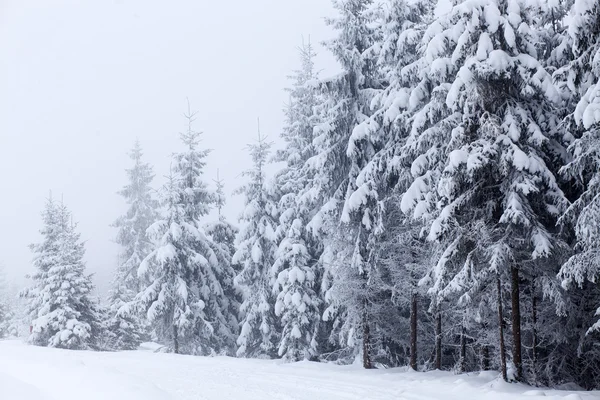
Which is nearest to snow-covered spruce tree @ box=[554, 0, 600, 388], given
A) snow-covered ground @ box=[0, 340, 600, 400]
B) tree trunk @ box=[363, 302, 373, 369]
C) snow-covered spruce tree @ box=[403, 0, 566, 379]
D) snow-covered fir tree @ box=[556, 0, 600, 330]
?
snow-covered fir tree @ box=[556, 0, 600, 330]

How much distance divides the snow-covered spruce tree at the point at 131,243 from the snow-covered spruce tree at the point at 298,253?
15.3 meters

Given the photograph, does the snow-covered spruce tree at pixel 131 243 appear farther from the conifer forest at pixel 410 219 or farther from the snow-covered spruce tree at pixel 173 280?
the snow-covered spruce tree at pixel 173 280

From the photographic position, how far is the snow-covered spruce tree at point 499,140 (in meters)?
12.5

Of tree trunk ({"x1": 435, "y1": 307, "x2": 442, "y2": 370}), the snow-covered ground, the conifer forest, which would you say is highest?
the conifer forest

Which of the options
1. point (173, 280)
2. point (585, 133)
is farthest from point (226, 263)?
point (585, 133)

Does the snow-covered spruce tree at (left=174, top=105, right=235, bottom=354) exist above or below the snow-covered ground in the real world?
above

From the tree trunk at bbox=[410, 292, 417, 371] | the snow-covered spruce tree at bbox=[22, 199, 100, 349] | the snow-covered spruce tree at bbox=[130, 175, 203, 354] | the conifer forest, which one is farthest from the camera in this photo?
the snow-covered spruce tree at bbox=[22, 199, 100, 349]

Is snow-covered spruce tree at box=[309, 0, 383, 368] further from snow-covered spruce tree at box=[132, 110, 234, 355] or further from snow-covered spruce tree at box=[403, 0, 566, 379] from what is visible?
snow-covered spruce tree at box=[132, 110, 234, 355]

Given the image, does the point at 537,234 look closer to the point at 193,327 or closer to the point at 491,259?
the point at 491,259

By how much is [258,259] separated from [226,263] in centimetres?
454

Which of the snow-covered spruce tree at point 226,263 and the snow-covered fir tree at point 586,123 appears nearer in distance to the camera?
the snow-covered fir tree at point 586,123

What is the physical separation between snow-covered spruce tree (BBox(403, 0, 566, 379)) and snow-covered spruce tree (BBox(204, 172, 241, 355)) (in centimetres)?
1880

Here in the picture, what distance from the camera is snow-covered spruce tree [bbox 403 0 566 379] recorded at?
12.5 meters

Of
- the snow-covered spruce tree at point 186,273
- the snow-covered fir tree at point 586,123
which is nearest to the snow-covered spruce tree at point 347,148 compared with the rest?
the snow-covered fir tree at point 586,123
